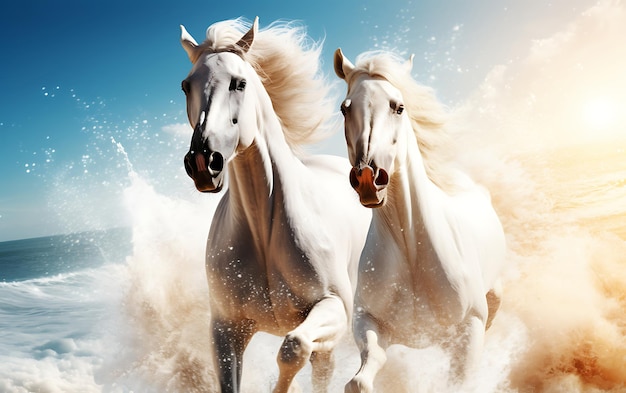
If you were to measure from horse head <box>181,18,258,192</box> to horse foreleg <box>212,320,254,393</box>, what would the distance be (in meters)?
0.80

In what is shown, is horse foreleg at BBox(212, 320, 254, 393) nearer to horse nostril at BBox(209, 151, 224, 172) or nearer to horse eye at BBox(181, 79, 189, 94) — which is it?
horse nostril at BBox(209, 151, 224, 172)

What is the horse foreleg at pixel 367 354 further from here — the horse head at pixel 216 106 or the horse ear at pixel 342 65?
the horse ear at pixel 342 65

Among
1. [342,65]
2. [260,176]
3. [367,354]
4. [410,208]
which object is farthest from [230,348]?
[342,65]

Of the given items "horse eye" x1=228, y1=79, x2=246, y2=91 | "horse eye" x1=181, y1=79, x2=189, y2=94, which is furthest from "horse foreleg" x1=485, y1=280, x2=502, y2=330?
"horse eye" x1=181, y1=79, x2=189, y2=94

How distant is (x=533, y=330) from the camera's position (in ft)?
12.6

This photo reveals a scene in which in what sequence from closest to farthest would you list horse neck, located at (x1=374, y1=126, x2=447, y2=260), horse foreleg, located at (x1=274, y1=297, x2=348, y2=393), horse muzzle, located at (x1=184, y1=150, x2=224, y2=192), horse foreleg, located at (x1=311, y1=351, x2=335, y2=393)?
horse muzzle, located at (x1=184, y1=150, x2=224, y2=192)
horse foreleg, located at (x1=274, y1=297, x2=348, y2=393)
horse neck, located at (x1=374, y1=126, x2=447, y2=260)
horse foreleg, located at (x1=311, y1=351, x2=335, y2=393)

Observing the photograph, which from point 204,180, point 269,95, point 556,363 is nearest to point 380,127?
point 204,180

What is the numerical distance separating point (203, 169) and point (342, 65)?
0.86 m

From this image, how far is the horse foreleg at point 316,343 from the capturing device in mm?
2117

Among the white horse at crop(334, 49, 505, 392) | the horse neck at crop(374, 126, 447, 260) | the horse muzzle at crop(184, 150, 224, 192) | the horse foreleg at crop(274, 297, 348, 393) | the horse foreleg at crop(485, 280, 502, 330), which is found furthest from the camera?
the horse foreleg at crop(485, 280, 502, 330)

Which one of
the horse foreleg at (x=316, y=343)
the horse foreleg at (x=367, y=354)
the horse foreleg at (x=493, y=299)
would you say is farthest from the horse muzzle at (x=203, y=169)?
the horse foreleg at (x=493, y=299)

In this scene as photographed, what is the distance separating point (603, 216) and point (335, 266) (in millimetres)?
6831

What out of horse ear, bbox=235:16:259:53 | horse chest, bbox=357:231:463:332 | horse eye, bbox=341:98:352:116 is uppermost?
horse ear, bbox=235:16:259:53

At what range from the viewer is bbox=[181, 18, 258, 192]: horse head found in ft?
6.54
